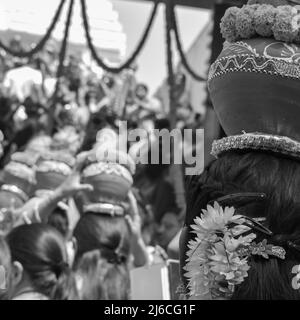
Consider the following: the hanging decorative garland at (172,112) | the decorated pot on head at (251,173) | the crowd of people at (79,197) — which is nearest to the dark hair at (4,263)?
the crowd of people at (79,197)

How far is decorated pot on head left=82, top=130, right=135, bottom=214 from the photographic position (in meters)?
3.63

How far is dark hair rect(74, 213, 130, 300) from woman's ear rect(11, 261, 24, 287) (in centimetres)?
46

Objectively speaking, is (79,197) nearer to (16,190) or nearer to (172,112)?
(16,190)

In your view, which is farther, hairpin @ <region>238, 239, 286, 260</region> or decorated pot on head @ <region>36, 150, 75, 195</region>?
decorated pot on head @ <region>36, 150, 75, 195</region>

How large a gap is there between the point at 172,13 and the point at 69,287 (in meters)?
3.75

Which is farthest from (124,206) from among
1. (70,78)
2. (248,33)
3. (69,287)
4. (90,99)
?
(70,78)

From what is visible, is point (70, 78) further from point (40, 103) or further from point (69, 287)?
point (69, 287)

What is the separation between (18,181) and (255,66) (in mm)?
3380

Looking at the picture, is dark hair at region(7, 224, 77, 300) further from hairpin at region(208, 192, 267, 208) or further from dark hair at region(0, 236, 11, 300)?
hairpin at region(208, 192, 267, 208)

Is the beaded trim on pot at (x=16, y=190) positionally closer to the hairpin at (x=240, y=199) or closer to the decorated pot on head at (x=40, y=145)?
the decorated pot on head at (x=40, y=145)

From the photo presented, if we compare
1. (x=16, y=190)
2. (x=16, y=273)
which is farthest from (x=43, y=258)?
(x=16, y=190)

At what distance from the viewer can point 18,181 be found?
15.3ft

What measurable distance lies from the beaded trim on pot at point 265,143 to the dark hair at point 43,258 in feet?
3.99

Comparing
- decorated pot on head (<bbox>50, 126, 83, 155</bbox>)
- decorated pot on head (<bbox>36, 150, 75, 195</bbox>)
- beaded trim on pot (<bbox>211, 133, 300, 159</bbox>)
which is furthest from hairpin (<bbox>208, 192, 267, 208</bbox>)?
decorated pot on head (<bbox>50, 126, 83, 155</bbox>)
